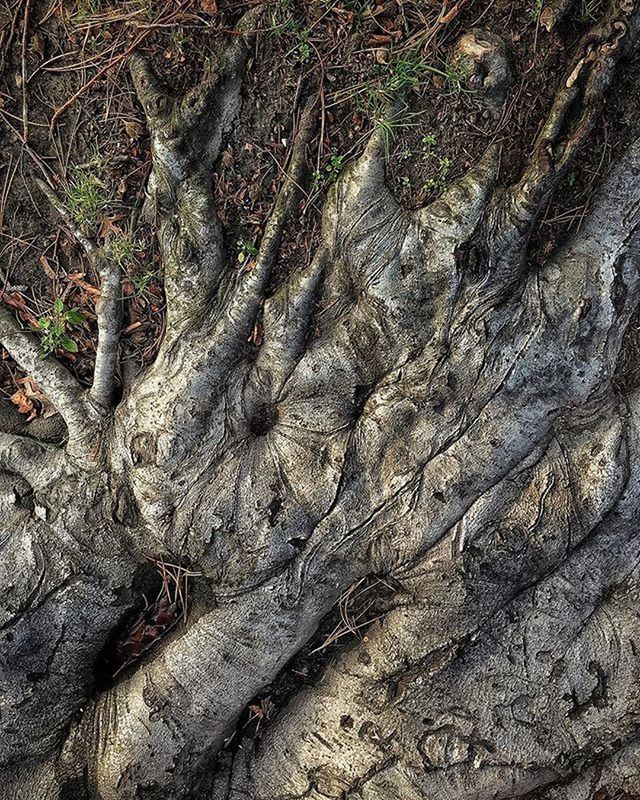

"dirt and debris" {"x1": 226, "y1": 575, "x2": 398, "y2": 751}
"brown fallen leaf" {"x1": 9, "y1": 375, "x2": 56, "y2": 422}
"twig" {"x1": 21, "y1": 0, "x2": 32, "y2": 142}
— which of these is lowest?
"dirt and debris" {"x1": 226, "y1": 575, "x2": 398, "y2": 751}

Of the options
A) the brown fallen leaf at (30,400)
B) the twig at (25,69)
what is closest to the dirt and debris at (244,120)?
the twig at (25,69)

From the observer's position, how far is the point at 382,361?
10.7 ft

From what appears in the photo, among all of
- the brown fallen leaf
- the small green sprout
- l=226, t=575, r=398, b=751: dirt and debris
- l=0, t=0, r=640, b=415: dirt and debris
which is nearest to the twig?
l=0, t=0, r=640, b=415: dirt and debris

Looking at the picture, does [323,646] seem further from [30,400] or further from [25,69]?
[25,69]

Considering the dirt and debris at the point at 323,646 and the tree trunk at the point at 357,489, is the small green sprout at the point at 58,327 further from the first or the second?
the dirt and debris at the point at 323,646

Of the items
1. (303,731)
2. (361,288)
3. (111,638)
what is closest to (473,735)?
(303,731)

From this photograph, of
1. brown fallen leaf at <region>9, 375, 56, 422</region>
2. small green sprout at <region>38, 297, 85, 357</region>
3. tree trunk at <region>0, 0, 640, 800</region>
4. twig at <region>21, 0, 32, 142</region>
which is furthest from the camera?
brown fallen leaf at <region>9, 375, 56, 422</region>

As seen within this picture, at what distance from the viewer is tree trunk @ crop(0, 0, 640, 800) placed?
10.6 feet

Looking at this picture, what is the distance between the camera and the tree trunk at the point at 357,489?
Answer: 3.22 m

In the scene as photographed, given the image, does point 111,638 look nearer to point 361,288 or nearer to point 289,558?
point 289,558

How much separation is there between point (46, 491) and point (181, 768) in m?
1.52

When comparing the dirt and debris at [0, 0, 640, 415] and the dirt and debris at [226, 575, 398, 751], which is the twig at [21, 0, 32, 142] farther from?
the dirt and debris at [226, 575, 398, 751]

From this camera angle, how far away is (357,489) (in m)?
3.34

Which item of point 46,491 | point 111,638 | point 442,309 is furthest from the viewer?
point 111,638
